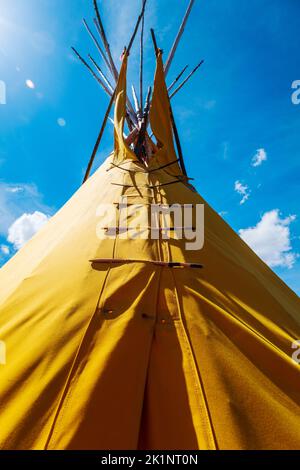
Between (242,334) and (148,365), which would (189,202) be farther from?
(148,365)

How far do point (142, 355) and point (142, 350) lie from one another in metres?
0.02

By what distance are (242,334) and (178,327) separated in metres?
0.33

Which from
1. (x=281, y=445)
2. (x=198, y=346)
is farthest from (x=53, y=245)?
(x=281, y=445)

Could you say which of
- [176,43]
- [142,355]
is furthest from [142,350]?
[176,43]

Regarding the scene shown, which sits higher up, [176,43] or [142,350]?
[176,43]

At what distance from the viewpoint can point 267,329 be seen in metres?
1.42

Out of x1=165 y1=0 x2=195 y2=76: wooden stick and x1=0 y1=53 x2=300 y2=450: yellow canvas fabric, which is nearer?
x1=0 y1=53 x2=300 y2=450: yellow canvas fabric

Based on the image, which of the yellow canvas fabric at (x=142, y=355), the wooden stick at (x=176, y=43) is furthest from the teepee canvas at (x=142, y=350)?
the wooden stick at (x=176, y=43)

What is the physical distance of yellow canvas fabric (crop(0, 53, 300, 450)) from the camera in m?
0.86

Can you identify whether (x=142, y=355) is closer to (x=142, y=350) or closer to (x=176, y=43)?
(x=142, y=350)

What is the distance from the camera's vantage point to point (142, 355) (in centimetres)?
108

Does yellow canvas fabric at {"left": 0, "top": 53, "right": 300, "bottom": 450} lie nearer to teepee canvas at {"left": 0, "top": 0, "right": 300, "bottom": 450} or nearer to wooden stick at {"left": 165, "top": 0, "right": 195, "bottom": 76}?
teepee canvas at {"left": 0, "top": 0, "right": 300, "bottom": 450}

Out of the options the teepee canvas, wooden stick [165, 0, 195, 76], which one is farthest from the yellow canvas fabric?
wooden stick [165, 0, 195, 76]

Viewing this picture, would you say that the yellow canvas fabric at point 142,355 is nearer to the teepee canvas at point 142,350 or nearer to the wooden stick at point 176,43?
the teepee canvas at point 142,350
